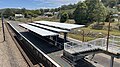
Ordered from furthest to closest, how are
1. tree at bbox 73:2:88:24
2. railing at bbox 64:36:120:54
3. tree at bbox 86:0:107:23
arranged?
1. tree at bbox 73:2:88:24
2. tree at bbox 86:0:107:23
3. railing at bbox 64:36:120:54

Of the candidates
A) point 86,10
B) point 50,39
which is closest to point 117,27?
point 86,10

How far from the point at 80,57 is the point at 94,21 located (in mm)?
41951

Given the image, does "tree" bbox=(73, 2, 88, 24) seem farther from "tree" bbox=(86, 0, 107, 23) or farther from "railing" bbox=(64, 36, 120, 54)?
"railing" bbox=(64, 36, 120, 54)

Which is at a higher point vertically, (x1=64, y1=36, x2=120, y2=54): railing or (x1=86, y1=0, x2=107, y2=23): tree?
(x1=86, y1=0, x2=107, y2=23): tree

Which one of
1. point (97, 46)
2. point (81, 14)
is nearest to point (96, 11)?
point (81, 14)

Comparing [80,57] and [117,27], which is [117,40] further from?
[117,27]

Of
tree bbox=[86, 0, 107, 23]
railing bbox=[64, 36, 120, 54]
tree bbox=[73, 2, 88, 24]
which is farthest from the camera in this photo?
tree bbox=[73, 2, 88, 24]

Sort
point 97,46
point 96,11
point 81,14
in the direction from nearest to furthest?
1. point 97,46
2. point 96,11
3. point 81,14

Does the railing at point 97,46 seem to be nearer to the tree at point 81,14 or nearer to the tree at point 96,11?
the tree at point 96,11

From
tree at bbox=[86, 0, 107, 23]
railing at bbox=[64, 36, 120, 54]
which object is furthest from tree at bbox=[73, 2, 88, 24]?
railing at bbox=[64, 36, 120, 54]

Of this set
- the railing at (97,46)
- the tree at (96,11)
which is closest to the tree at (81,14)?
the tree at (96,11)

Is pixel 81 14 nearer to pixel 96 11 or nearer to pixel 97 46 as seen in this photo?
pixel 96 11

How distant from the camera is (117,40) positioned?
20.8m

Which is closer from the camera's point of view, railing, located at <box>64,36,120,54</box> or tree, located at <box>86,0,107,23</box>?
railing, located at <box>64,36,120,54</box>
